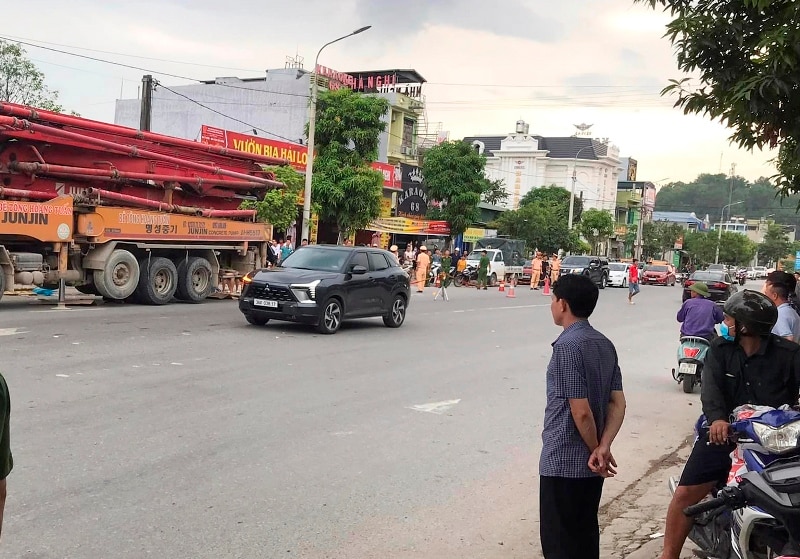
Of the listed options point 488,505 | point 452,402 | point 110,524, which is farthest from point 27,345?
point 488,505

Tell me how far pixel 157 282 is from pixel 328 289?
18.5ft

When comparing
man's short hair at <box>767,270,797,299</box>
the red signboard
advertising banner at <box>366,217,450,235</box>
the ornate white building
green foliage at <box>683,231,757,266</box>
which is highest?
the ornate white building

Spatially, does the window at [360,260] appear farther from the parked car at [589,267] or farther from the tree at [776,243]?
the tree at [776,243]

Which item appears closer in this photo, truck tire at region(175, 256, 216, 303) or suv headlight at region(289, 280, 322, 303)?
suv headlight at region(289, 280, 322, 303)

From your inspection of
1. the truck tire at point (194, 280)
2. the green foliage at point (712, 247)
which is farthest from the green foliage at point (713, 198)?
the truck tire at point (194, 280)

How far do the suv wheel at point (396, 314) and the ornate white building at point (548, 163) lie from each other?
5958cm

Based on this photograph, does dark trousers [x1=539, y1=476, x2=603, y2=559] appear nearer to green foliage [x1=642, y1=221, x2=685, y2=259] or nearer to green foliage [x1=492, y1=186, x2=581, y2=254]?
green foliage [x1=492, y1=186, x2=581, y2=254]

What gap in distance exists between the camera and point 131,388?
334 inches

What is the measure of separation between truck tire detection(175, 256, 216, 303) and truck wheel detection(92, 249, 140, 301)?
1390 millimetres

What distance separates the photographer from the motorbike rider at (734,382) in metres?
4.14

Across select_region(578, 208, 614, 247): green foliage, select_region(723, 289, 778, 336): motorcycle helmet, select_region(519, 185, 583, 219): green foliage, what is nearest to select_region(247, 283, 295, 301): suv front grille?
select_region(723, 289, 778, 336): motorcycle helmet

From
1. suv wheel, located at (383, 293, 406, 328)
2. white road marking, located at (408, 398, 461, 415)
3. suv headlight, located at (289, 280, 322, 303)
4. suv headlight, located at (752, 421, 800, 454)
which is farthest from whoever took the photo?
suv wheel, located at (383, 293, 406, 328)

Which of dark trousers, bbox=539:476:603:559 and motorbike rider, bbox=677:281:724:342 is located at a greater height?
motorbike rider, bbox=677:281:724:342

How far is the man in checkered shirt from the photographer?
3584 mm
